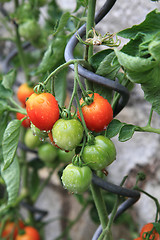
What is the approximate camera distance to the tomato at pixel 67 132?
0.43m

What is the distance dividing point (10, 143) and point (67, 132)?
0.16 meters

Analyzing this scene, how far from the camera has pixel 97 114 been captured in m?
0.44

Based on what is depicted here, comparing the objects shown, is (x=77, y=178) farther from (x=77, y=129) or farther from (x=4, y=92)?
(x=4, y=92)

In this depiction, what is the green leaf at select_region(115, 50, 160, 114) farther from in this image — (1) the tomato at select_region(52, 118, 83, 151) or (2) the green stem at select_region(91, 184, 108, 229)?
(2) the green stem at select_region(91, 184, 108, 229)

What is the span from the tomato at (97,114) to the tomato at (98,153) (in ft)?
0.07

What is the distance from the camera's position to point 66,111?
0.44m

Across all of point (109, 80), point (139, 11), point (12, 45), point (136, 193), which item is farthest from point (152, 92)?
point (12, 45)

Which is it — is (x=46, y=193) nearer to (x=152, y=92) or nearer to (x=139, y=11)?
(x=139, y=11)

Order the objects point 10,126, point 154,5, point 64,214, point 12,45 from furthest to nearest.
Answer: point 12,45 → point 64,214 → point 154,5 → point 10,126

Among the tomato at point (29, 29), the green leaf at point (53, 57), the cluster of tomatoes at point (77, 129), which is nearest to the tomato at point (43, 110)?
the cluster of tomatoes at point (77, 129)

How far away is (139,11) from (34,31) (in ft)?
1.27

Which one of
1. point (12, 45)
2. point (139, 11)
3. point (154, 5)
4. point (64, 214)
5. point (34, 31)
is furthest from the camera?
point (12, 45)

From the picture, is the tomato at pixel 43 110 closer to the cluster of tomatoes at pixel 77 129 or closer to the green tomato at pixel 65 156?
the cluster of tomatoes at pixel 77 129

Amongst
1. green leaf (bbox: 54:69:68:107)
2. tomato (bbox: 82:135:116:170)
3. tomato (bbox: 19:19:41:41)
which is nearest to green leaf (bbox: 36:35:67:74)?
green leaf (bbox: 54:69:68:107)
